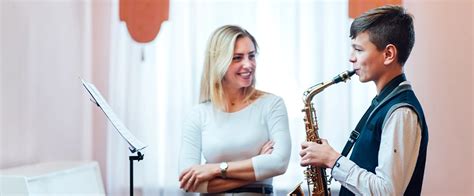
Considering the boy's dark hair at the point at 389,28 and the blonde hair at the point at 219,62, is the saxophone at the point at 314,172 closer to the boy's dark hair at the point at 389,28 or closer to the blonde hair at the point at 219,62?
the blonde hair at the point at 219,62

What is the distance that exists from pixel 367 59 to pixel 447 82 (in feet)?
4.81

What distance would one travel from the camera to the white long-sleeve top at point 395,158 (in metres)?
1.50

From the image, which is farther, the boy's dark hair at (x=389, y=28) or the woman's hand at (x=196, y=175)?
the woman's hand at (x=196, y=175)

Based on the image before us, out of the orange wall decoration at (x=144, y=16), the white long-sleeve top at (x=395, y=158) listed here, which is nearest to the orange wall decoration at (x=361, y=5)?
the orange wall decoration at (x=144, y=16)

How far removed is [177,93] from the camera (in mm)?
3100

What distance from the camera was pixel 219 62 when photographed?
7.45ft

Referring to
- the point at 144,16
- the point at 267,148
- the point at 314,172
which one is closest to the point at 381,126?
the point at 314,172

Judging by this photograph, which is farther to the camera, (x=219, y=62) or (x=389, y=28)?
(x=219, y=62)

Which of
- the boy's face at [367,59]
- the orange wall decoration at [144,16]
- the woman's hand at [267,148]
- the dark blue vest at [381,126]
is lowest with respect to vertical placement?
the woman's hand at [267,148]

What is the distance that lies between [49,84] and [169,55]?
69 centimetres

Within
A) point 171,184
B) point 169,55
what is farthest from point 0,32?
point 171,184

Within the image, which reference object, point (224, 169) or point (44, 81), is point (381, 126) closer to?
point (224, 169)

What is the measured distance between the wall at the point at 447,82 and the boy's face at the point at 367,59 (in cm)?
135

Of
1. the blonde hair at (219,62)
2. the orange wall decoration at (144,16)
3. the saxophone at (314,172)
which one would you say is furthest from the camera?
the orange wall decoration at (144,16)
